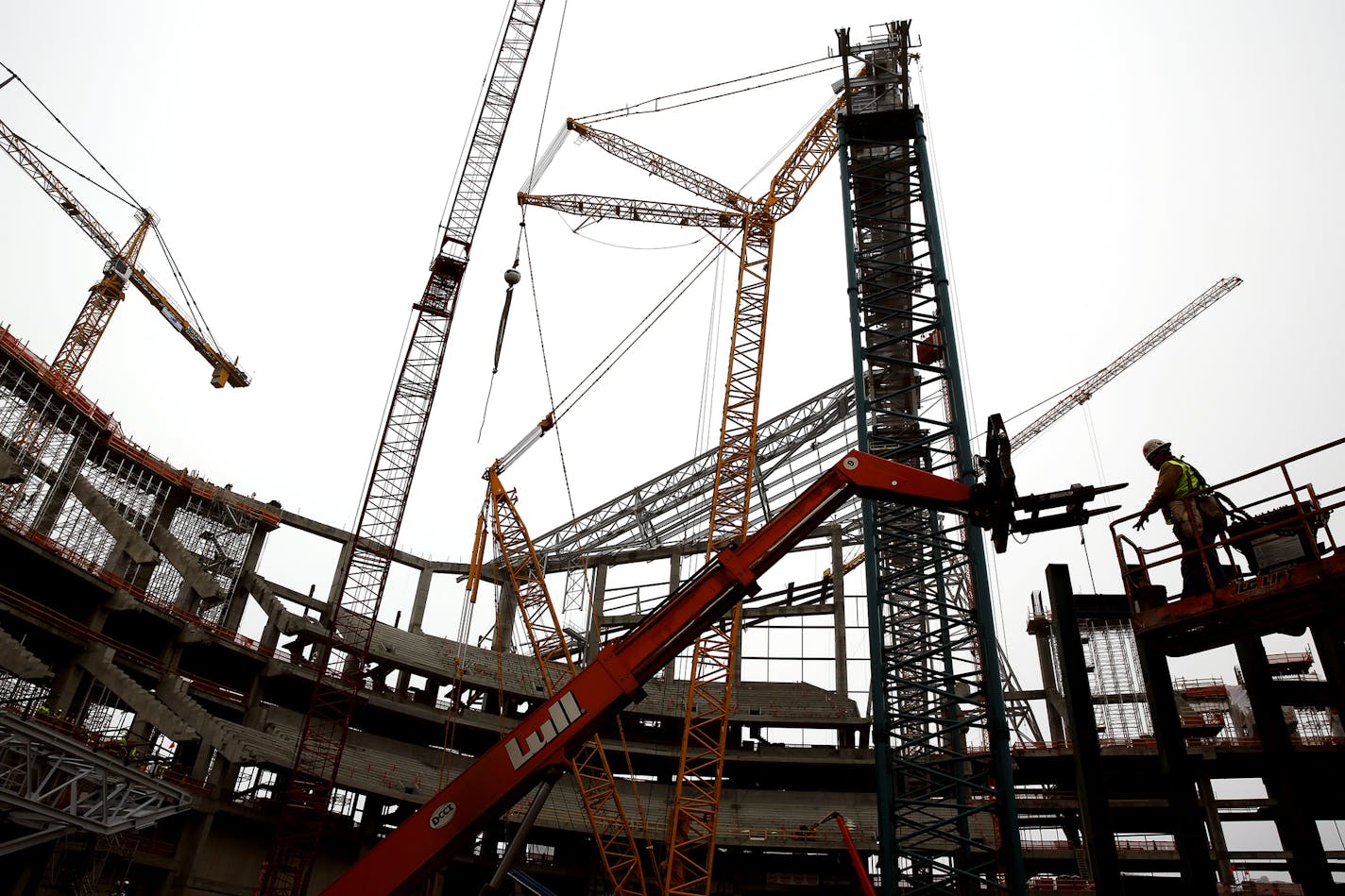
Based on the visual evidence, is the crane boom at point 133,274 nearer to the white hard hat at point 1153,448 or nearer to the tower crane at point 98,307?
the tower crane at point 98,307

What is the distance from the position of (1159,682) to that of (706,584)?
5513 millimetres

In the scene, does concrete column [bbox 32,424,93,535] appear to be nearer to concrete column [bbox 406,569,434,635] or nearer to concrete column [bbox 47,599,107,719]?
concrete column [bbox 47,599,107,719]

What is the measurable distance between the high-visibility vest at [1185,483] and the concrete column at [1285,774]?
172cm

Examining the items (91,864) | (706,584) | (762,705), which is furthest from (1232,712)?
(91,864)

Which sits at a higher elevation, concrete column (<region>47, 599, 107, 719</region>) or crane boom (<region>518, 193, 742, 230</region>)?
crane boom (<region>518, 193, 742, 230</region>)

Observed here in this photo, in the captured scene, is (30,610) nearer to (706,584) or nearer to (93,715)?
(93,715)

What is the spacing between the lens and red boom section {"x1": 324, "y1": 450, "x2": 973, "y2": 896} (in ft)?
35.1

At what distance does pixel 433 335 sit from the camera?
45.5m

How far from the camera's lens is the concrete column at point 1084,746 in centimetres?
912

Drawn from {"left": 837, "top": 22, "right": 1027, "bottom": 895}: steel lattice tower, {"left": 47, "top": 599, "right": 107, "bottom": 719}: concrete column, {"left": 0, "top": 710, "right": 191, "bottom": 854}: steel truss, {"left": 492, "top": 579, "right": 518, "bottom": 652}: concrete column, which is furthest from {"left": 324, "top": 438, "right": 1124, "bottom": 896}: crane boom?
{"left": 492, "top": 579, "right": 518, "bottom": 652}: concrete column

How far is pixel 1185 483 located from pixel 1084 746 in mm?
3503

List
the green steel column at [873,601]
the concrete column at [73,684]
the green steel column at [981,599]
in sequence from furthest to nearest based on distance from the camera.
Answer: the concrete column at [73,684]
the green steel column at [873,601]
the green steel column at [981,599]

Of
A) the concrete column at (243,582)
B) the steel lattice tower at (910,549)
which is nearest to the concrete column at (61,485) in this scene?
the concrete column at (243,582)

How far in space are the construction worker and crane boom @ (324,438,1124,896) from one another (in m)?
0.85
